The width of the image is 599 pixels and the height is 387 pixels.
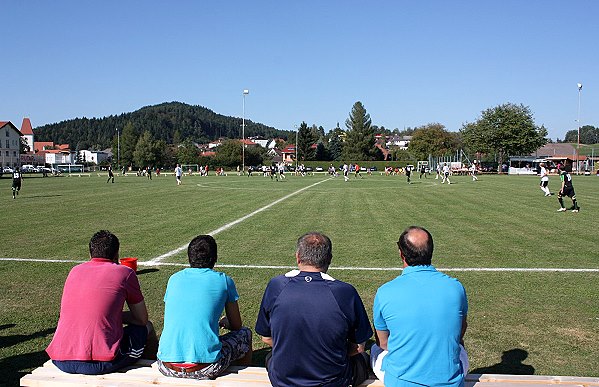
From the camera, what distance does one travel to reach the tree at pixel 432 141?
110 meters

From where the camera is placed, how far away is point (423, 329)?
3422 millimetres

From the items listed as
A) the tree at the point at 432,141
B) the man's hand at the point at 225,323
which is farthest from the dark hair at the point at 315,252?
the tree at the point at 432,141

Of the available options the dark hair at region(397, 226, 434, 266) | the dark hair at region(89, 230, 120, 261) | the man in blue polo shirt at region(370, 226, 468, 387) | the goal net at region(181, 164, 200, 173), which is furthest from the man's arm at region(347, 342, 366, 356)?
the goal net at region(181, 164, 200, 173)

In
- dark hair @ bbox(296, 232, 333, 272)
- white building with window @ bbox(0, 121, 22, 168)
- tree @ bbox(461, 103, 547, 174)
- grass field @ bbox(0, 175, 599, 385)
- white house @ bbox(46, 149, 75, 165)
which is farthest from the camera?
white house @ bbox(46, 149, 75, 165)

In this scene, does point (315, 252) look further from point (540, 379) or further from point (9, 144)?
point (9, 144)

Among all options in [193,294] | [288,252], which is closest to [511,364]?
[193,294]

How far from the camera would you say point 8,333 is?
5.99 m

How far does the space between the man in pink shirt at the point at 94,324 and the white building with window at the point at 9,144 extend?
11384 cm

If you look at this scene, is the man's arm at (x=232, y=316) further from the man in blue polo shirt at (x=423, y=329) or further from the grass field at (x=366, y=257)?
the man in blue polo shirt at (x=423, y=329)

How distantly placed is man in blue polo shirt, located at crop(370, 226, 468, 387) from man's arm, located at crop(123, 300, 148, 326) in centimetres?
206

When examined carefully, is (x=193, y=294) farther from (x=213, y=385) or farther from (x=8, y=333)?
(x=8, y=333)

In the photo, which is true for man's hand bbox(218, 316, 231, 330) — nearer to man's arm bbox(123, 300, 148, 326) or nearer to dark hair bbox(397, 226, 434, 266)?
man's arm bbox(123, 300, 148, 326)

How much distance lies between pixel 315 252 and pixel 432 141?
11148 cm

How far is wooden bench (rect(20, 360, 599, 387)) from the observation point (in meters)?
3.80
